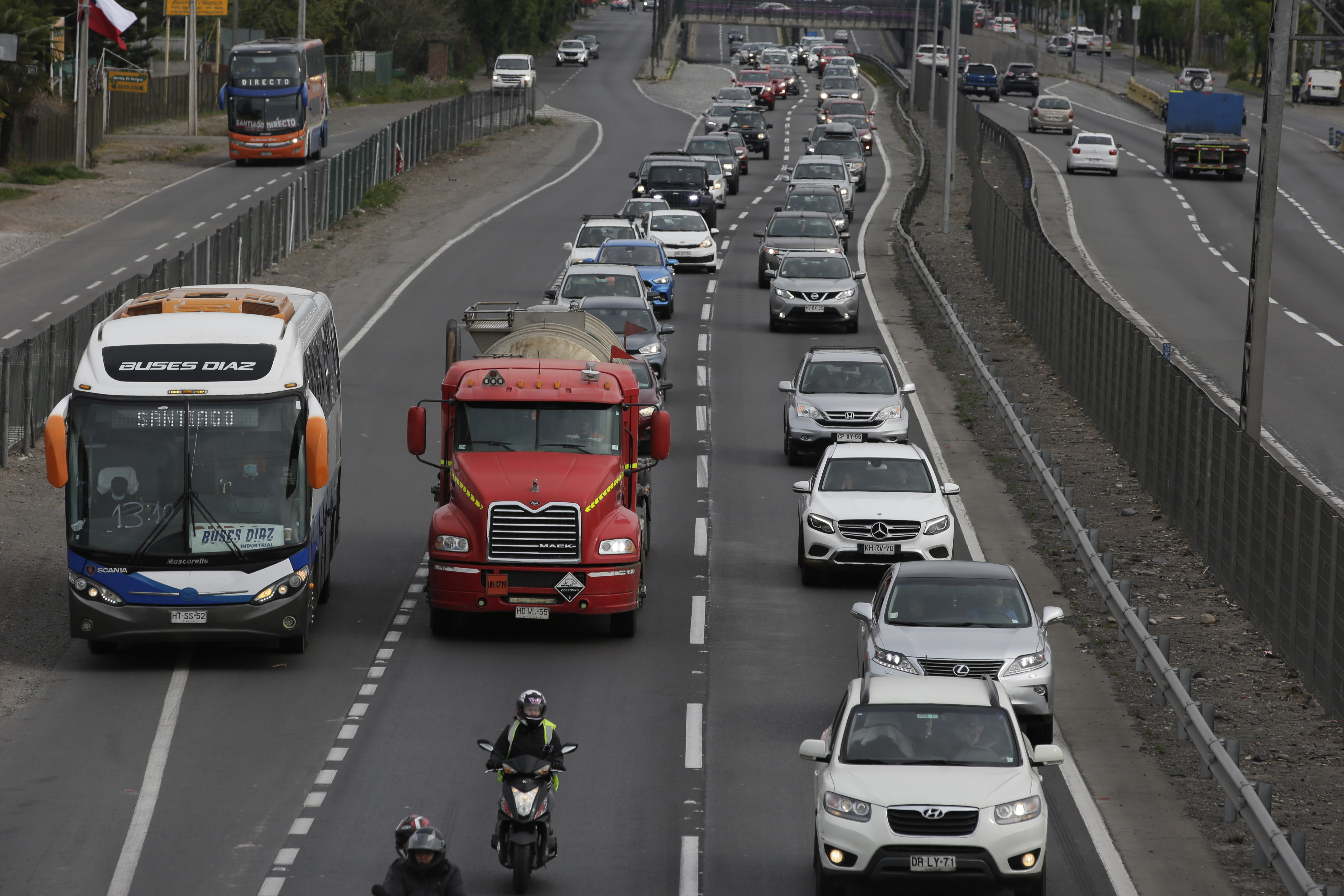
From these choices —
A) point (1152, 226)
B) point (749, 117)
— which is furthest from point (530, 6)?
point (1152, 226)

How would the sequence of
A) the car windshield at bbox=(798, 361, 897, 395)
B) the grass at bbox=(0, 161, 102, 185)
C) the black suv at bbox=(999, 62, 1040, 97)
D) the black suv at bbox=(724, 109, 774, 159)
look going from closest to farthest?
the car windshield at bbox=(798, 361, 897, 395)
the grass at bbox=(0, 161, 102, 185)
the black suv at bbox=(724, 109, 774, 159)
the black suv at bbox=(999, 62, 1040, 97)

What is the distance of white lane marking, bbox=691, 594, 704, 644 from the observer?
19.6 meters

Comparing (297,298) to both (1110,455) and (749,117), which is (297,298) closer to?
(1110,455)

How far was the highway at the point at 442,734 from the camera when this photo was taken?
1297cm

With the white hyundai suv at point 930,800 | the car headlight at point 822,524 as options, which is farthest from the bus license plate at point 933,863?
the car headlight at point 822,524

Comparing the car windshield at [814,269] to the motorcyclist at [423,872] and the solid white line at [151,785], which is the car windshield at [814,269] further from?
the motorcyclist at [423,872]

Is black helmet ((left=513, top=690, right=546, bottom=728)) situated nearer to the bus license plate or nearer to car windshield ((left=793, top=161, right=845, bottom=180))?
the bus license plate

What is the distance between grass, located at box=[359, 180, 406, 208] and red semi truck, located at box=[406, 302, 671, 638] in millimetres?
38236

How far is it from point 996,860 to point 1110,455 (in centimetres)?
1796

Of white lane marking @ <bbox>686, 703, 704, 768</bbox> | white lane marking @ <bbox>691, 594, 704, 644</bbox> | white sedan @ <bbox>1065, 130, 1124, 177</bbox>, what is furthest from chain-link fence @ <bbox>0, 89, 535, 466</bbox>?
white sedan @ <bbox>1065, 130, 1124, 177</bbox>

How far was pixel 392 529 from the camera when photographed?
976 inches

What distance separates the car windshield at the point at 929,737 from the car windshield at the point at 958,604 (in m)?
3.69

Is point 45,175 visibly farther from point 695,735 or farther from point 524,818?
point 524,818

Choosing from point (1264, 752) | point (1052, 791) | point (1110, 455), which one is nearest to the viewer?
point (1052, 791)
